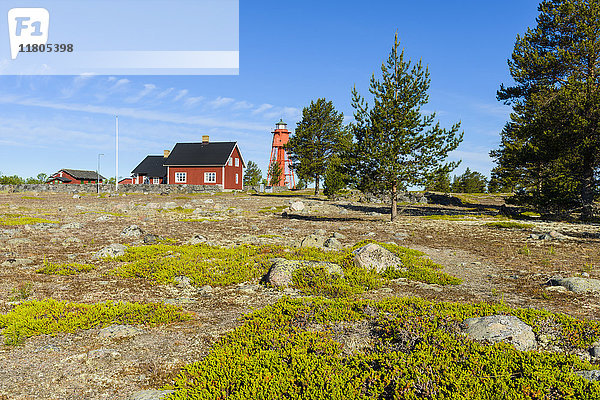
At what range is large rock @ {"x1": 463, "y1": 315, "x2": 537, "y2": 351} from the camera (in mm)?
5309

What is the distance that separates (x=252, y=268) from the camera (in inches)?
408

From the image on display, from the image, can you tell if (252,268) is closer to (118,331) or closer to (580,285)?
(118,331)

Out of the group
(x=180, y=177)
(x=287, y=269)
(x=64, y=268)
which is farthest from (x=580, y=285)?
(x=180, y=177)

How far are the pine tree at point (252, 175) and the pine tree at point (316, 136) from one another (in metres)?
64.3

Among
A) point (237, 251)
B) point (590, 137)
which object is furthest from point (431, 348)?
point (590, 137)

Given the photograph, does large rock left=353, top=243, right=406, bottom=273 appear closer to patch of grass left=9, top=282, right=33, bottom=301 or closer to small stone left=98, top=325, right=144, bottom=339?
small stone left=98, top=325, right=144, bottom=339

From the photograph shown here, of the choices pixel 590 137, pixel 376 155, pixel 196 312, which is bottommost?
pixel 196 312

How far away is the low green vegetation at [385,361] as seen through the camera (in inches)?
163

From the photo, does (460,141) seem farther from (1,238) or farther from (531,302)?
(1,238)

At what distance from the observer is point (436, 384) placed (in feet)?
13.7

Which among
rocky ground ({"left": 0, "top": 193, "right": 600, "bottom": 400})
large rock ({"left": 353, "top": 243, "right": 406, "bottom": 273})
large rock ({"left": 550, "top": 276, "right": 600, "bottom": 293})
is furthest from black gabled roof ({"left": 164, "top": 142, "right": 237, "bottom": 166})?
large rock ({"left": 550, "top": 276, "right": 600, "bottom": 293})

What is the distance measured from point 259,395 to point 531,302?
6.70 m

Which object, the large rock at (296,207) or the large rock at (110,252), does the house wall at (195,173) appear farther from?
the large rock at (110,252)

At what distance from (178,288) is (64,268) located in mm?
3848
